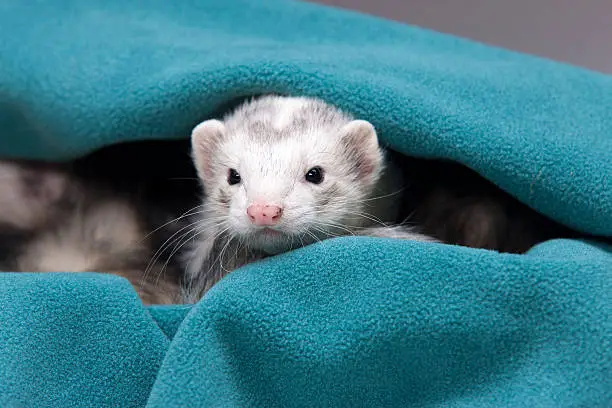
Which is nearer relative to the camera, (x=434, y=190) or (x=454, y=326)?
(x=454, y=326)

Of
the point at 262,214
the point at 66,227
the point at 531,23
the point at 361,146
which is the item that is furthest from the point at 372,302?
the point at 531,23

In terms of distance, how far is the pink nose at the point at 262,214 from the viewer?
2.95 feet

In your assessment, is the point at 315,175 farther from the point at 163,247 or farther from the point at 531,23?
the point at 531,23

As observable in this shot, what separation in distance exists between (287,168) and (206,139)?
16 cm

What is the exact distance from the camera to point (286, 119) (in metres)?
1.05

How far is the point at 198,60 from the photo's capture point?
1116 mm

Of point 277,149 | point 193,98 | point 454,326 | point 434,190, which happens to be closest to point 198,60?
point 193,98

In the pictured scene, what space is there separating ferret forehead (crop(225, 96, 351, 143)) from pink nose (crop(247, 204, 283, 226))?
0.50ft

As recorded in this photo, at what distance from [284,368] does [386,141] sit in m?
0.41

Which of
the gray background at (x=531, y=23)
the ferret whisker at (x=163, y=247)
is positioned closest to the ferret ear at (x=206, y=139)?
the ferret whisker at (x=163, y=247)

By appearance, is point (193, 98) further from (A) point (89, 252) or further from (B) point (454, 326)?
(B) point (454, 326)

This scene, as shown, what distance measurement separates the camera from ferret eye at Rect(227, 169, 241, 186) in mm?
1053

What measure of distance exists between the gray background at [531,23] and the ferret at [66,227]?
0.84m

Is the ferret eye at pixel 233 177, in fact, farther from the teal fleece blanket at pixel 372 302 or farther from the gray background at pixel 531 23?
the gray background at pixel 531 23
